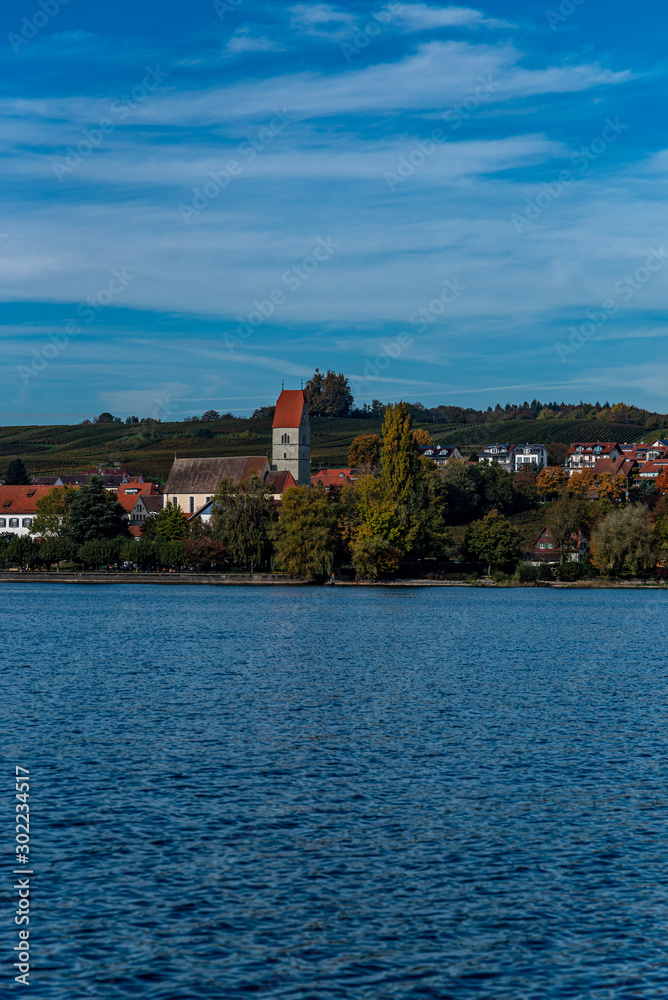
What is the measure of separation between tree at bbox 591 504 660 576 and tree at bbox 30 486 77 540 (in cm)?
7036

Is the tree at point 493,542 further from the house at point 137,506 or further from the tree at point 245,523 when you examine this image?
the house at point 137,506

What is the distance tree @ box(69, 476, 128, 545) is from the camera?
137 m

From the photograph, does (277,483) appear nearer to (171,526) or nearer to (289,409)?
(289,409)

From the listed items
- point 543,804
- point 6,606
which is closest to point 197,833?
point 543,804

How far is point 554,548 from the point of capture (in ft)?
493

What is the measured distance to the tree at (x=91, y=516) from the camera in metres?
137

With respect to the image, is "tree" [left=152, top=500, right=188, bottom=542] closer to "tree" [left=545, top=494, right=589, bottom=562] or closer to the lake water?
"tree" [left=545, top=494, right=589, bottom=562]

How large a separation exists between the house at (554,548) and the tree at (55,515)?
67.0m

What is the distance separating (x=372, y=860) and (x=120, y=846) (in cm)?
476

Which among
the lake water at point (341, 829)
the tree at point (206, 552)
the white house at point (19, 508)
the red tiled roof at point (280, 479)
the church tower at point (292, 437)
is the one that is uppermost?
the church tower at point (292, 437)

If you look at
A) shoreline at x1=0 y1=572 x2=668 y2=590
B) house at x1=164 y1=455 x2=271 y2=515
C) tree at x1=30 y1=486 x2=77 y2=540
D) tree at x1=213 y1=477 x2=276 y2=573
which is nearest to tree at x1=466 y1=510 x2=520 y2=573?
shoreline at x1=0 y1=572 x2=668 y2=590

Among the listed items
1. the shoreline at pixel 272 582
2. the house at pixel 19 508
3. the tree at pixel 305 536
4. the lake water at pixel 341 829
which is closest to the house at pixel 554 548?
the shoreline at pixel 272 582

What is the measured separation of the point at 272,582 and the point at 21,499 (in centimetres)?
8442

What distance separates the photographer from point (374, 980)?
13.9 meters
